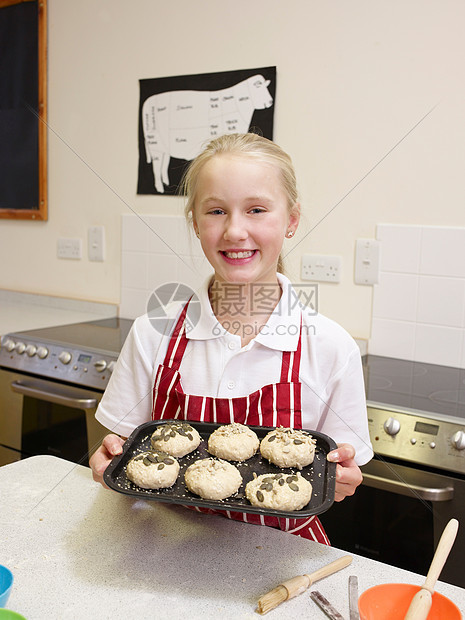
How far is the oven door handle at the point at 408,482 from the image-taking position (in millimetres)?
1361

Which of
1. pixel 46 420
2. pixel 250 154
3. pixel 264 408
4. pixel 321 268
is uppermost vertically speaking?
pixel 250 154

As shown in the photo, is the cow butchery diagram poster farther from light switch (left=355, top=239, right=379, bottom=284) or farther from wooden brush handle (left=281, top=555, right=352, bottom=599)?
wooden brush handle (left=281, top=555, right=352, bottom=599)

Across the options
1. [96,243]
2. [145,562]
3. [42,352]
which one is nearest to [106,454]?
[145,562]

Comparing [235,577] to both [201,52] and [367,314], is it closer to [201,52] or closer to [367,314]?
[367,314]

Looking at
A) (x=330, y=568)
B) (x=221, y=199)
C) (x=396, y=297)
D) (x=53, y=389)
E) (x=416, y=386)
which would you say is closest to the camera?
(x=330, y=568)

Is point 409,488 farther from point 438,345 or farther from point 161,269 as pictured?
point 161,269

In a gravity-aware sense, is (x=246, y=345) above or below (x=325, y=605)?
above

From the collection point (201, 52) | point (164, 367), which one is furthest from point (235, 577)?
point (201, 52)

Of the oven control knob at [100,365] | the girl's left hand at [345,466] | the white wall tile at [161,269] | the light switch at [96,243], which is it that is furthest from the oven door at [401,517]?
the light switch at [96,243]

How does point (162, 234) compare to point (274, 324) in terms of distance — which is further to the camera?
point (162, 234)

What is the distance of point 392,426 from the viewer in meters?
1.45

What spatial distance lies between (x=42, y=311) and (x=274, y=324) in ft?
6.09

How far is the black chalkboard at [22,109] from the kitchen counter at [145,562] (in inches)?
84.0

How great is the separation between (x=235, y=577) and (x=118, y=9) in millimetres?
2384
